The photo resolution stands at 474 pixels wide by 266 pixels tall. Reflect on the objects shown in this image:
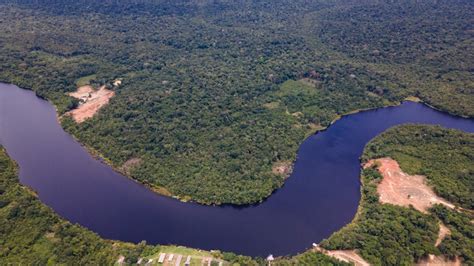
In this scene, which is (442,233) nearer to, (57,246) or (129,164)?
(129,164)

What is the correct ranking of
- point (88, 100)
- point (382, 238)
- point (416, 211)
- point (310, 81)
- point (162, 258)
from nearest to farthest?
1. point (162, 258)
2. point (382, 238)
3. point (416, 211)
4. point (88, 100)
5. point (310, 81)

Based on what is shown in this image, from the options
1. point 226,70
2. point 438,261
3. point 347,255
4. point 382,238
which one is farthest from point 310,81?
point 438,261

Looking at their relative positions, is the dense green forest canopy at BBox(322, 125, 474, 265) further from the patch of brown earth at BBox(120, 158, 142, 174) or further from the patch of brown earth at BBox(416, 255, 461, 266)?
the patch of brown earth at BBox(120, 158, 142, 174)

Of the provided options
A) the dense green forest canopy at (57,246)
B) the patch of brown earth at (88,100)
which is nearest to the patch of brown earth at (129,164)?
the dense green forest canopy at (57,246)

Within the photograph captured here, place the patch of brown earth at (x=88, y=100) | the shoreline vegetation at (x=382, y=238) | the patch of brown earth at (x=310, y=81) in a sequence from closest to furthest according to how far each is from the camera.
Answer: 1. the shoreline vegetation at (x=382, y=238)
2. the patch of brown earth at (x=88, y=100)
3. the patch of brown earth at (x=310, y=81)

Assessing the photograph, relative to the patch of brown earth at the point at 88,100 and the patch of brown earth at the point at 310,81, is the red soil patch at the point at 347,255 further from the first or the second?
the patch of brown earth at the point at 88,100

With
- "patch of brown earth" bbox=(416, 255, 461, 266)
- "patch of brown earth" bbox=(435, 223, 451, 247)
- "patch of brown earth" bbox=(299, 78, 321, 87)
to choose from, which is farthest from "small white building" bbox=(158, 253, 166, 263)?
"patch of brown earth" bbox=(299, 78, 321, 87)
